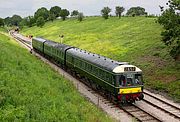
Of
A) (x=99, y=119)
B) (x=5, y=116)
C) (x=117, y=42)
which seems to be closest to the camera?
(x=5, y=116)

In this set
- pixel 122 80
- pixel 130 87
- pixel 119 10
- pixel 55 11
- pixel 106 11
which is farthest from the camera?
pixel 55 11

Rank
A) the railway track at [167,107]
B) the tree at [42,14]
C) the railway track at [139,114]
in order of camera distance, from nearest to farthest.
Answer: the railway track at [139,114]
the railway track at [167,107]
the tree at [42,14]

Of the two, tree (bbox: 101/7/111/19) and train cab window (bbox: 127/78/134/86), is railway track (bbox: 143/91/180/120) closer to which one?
train cab window (bbox: 127/78/134/86)

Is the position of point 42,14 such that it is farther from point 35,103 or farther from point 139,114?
point 35,103

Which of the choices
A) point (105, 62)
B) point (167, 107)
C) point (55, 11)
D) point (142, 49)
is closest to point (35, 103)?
point (105, 62)

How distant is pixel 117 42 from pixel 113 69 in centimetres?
3621

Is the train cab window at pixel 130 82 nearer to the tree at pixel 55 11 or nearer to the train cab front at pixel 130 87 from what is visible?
the train cab front at pixel 130 87

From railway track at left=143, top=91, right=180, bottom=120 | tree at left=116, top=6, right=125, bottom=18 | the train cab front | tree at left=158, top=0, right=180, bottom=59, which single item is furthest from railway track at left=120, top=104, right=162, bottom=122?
tree at left=116, top=6, right=125, bottom=18

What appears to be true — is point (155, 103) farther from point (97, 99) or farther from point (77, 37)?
point (77, 37)

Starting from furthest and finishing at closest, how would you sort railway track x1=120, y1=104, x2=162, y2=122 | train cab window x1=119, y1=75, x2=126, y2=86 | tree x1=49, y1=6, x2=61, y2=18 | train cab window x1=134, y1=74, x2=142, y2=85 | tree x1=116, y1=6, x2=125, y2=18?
tree x1=49, y1=6, x2=61, y2=18, tree x1=116, y1=6, x2=125, y2=18, train cab window x1=134, y1=74, x2=142, y2=85, train cab window x1=119, y1=75, x2=126, y2=86, railway track x1=120, y1=104, x2=162, y2=122

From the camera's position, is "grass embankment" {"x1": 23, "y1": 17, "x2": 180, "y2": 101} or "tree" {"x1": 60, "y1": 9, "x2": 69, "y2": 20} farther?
"tree" {"x1": 60, "y1": 9, "x2": 69, "y2": 20}

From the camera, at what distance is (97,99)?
2545 cm

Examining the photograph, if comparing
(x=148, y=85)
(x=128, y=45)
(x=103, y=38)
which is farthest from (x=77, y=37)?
(x=148, y=85)

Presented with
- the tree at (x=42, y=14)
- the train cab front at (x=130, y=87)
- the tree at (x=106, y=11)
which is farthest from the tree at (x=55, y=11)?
the train cab front at (x=130, y=87)
